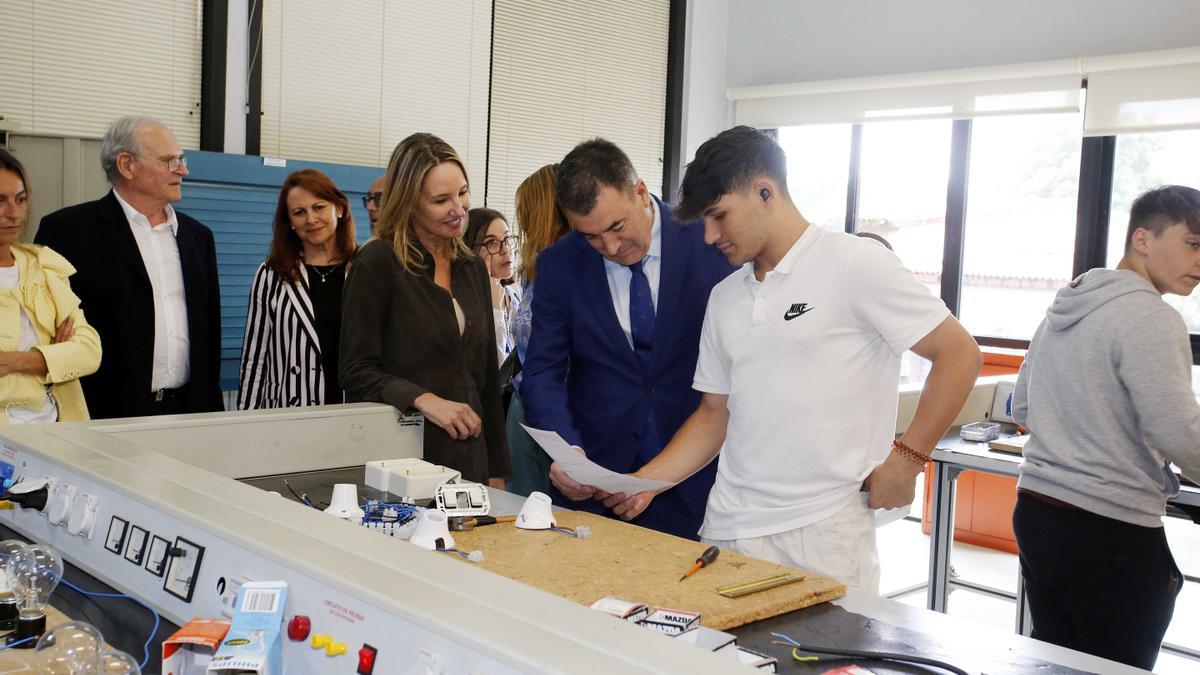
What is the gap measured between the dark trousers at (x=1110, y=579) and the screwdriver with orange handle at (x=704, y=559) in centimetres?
A: 101

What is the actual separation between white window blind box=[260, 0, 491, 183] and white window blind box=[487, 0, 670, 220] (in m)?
0.18

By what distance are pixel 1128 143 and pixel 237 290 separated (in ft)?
13.9

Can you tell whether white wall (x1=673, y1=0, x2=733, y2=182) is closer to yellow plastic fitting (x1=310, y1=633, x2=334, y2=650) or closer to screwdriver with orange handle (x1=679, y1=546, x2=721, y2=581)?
screwdriver with orange handle (x1=679, y1=546, x2=721, y2=581)

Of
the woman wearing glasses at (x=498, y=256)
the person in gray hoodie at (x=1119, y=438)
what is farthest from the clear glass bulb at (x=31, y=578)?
the woman wearing glasses at (x=498, y=256)

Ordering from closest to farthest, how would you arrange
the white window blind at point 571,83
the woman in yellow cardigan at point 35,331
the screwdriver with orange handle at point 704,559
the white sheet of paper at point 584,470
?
1. the screwdriver with orange handle at point 704,559
2. the white sheet of paper at point 584,470
3. the woman in yellow cardigan at point 35,331
4. the white window blind at point 571,83

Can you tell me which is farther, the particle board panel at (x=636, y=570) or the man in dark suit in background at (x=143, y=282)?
the man in dark suit in background at (x=143, y=282)

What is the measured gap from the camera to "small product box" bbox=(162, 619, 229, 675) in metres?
1.08

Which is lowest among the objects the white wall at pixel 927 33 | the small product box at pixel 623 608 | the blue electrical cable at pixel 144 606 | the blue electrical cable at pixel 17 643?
the blue electrical cable at pixel 144 606

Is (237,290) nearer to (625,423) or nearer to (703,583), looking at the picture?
(625,423)

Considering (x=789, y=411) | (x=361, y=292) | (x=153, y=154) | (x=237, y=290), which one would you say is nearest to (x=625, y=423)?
(x=789, y=411)

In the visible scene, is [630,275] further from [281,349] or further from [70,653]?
[70,653]

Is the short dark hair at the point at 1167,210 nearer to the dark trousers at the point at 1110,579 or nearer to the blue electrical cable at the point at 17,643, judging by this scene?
the dark trousers at the point at 1110,579

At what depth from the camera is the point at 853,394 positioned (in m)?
1.67

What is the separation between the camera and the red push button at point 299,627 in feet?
3.62
